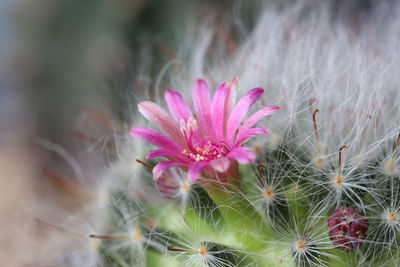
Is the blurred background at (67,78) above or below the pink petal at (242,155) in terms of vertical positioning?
above

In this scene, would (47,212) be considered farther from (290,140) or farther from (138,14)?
(138,14)

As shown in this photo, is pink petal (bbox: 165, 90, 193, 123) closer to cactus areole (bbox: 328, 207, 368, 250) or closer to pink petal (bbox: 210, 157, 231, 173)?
pink petal (bbox: 210, 157, 231, 173)

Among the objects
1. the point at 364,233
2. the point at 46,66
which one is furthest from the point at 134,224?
the point at 46,66

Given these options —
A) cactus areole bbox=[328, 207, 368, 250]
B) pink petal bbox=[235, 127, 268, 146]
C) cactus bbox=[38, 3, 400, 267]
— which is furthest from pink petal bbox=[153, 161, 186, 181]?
cactus areole bbox=[328, 207, 368, 250]

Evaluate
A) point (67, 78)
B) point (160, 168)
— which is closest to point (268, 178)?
point (160, 168)

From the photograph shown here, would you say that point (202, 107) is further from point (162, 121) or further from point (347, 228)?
point (347, 228)

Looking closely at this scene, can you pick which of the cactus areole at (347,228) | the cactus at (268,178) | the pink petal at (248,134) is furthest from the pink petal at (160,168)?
the cactus areole at (347,228)

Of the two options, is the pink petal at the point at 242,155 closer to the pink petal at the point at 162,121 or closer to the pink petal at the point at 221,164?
the pink petal at the point at 221,164
